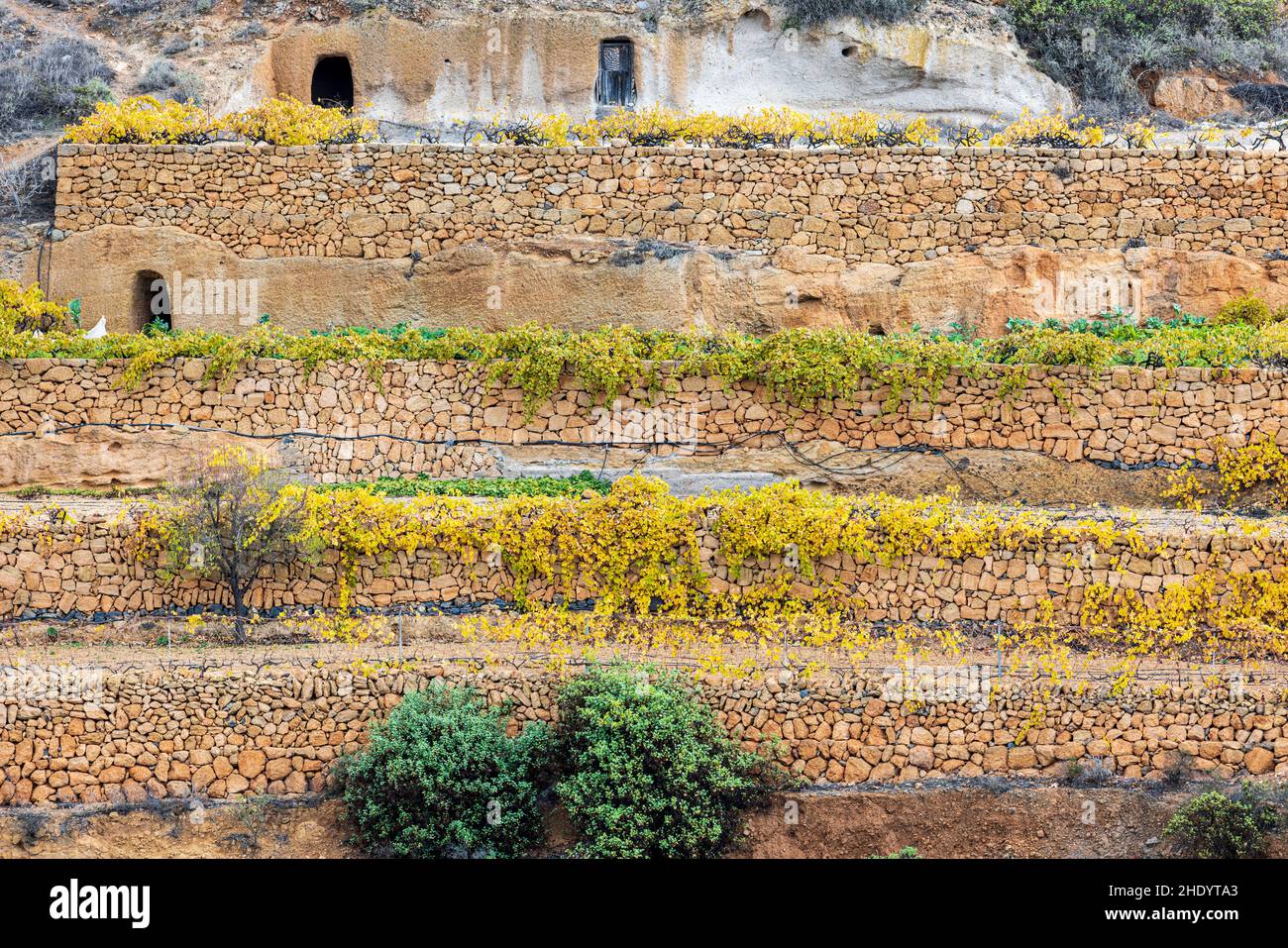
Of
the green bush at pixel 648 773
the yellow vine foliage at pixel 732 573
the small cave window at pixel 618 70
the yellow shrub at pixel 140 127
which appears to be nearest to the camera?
the green bush at pixel 648 773

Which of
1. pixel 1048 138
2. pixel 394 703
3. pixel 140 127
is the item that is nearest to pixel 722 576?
pixel 394 703

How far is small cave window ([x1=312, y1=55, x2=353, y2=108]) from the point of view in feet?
74.1

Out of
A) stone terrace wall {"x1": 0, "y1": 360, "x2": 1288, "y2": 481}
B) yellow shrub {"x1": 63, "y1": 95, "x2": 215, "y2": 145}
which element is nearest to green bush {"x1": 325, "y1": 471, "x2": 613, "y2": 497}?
stone terrace wall {"x1": 0, "y1": 360, "x2": 1288, "y2": 481}

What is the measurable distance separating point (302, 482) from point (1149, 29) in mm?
13768

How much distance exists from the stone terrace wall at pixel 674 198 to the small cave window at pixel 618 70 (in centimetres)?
216

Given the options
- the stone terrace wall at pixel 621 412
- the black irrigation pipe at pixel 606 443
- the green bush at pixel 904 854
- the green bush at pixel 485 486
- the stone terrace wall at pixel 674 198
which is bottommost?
the green bush at pixel 904 854

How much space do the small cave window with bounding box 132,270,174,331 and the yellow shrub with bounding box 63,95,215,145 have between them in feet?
5.67

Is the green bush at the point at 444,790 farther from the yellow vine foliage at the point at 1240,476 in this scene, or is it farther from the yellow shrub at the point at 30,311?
the yellow shrub at the point at 30,311

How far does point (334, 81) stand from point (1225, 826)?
1505 centimetres

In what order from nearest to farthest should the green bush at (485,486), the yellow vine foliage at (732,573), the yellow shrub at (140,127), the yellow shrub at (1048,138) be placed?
the yellow vine foliage at (732,573) < the green bush at (485,486) < the yellow shrub at (140,127) < the yellow shrub at (1048,138)

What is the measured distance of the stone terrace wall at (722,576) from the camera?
15.5 meters

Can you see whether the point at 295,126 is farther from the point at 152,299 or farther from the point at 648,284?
the point at 648,284

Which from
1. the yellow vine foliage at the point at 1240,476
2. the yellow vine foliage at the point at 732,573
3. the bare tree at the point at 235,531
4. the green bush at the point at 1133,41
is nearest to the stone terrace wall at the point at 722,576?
the yellow vine foliage at the point at 732,573

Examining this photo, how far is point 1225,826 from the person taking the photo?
13742mm
